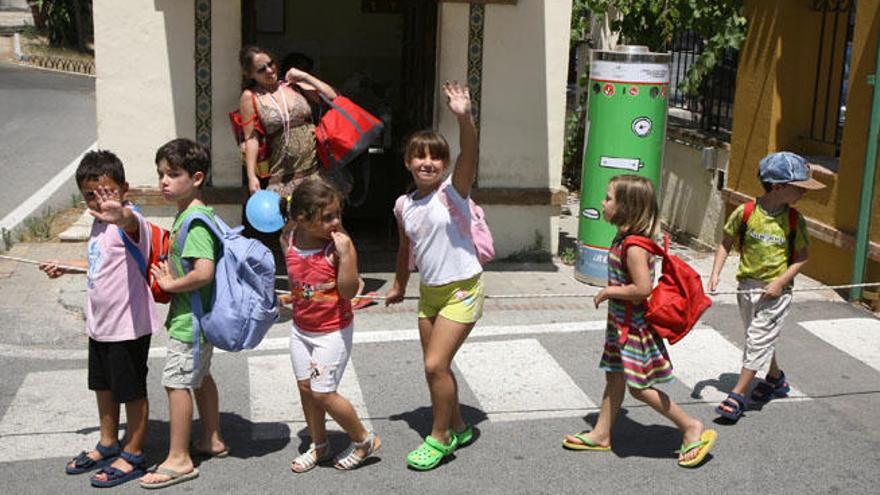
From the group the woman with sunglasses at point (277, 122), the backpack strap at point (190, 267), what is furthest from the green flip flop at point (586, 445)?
the woman with sunglasses at point (277, 122)

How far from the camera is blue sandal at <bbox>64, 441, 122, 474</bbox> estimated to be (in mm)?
5047

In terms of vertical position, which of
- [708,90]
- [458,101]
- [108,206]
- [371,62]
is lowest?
[108,206]

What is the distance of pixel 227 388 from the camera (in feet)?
20.7

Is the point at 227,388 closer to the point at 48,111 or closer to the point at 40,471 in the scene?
the point at 40,471

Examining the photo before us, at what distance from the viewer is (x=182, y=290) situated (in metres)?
4.79

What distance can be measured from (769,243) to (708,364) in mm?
1267

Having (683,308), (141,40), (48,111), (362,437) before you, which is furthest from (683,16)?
(48,111)

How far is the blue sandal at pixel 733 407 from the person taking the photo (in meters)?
5.82

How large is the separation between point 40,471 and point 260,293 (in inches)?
53.3

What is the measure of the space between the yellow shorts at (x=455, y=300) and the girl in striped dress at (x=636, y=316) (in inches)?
22.7

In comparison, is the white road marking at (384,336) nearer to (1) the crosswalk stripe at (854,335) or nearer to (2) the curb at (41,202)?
(1) the crosswalk stripe at (854,335)

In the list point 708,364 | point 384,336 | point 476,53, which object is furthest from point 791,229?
point 476,53

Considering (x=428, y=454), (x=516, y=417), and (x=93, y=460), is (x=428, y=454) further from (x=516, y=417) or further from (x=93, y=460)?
(x=93, y=460)

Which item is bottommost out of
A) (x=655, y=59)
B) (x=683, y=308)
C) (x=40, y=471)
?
(x=40, y=471)
